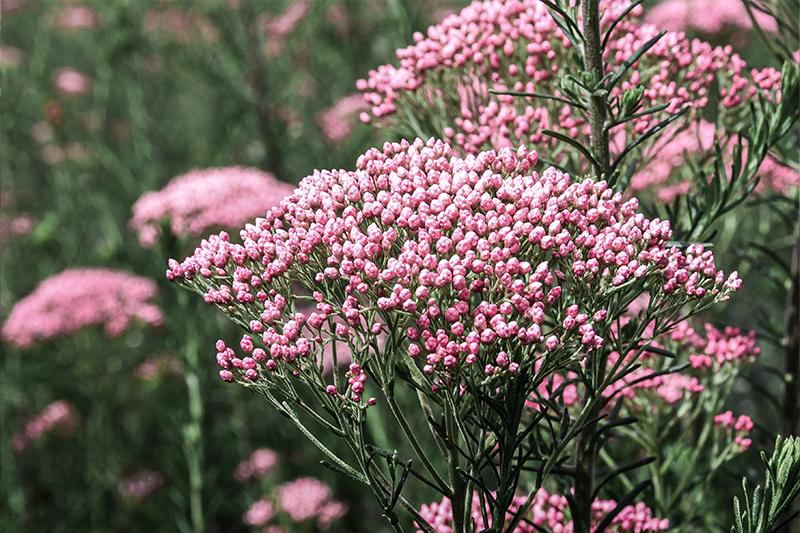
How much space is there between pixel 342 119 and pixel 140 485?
276cm

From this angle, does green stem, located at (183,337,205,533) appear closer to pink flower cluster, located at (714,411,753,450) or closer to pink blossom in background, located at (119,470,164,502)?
pink blossom in background, located at (119,470,164,502)

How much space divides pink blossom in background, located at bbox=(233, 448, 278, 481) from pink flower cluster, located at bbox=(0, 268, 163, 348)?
3.64ft

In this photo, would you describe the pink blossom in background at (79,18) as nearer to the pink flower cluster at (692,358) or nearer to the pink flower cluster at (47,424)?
the pink flower cluster at (47,424)

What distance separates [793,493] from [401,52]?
1.61 metres

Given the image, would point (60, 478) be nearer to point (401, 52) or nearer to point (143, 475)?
point (143, 475)

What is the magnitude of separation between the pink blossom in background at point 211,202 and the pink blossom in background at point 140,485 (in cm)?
165

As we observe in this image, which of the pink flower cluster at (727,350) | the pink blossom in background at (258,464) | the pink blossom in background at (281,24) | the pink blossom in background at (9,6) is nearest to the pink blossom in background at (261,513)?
the pink blossom in background at (258,464)

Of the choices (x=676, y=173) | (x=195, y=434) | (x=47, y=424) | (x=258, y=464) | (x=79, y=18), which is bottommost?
(x=195, y=434)

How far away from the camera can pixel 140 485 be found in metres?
5.38

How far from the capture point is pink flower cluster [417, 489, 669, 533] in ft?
7.51

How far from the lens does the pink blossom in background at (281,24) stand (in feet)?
21.4

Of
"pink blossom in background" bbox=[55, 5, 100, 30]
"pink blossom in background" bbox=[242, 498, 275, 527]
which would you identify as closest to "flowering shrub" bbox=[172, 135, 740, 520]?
"pink blossom in background" bbox=[242, 498, 275, 527]

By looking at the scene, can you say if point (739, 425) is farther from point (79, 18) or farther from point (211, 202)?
point (79, 18)

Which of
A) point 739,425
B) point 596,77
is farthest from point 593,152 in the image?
point 739,425
